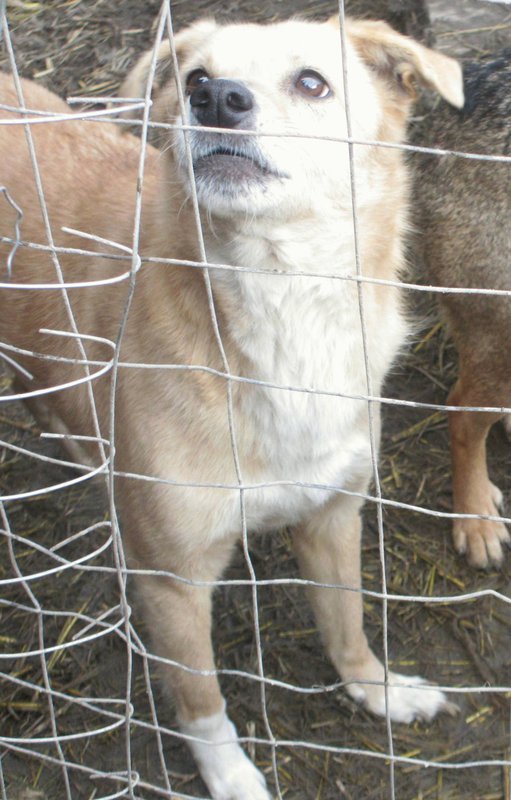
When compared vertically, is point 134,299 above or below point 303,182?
below

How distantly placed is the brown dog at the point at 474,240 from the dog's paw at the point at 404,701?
596 mm

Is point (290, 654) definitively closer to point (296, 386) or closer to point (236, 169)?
point (296, 386)

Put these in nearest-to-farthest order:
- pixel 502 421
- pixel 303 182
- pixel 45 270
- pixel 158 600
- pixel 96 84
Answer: pixel 303 182, pixel 158 600, pixel 45 270, pixel 502 421, pixel 96 84

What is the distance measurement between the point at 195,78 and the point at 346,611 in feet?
5.50

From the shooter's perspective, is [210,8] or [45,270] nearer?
[45,270]

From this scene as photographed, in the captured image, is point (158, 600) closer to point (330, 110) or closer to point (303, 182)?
point (303, 182)

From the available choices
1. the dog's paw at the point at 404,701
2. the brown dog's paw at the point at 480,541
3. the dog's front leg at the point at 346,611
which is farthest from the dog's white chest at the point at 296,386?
the brown dog's paw at the point at 480,541

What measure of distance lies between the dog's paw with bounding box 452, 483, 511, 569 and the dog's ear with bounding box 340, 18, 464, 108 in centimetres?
166

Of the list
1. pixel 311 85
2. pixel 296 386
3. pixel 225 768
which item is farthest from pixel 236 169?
pixel 225 768

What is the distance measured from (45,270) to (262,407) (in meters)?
0.84

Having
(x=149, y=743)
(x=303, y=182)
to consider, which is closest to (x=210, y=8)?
(x=303, y=182)

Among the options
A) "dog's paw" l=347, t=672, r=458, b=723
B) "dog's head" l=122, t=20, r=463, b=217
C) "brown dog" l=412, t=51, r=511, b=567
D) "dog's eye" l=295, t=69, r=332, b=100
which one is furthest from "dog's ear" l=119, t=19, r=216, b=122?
"dog's paw" l=347, t=672, r=458, b=723

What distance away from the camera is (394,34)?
2338 millimetres

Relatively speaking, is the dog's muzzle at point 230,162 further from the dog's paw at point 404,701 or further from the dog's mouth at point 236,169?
the dog's paw at point 404,701
